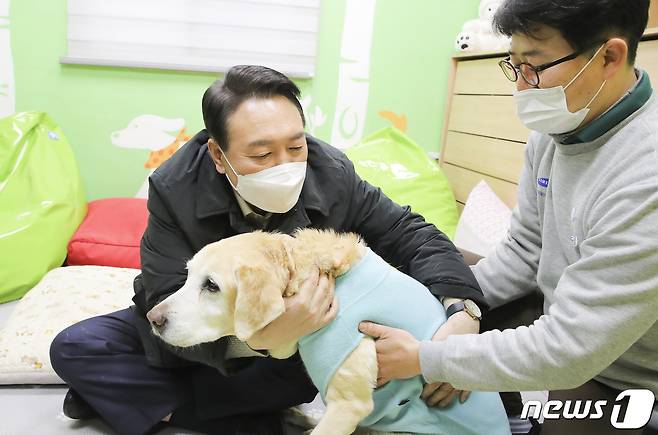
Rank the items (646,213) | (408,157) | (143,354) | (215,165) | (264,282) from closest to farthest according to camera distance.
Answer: (646,213)
(264,282)
(215,165)
(143,354)
(408,157)

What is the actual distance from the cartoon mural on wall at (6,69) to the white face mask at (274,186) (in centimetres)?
221

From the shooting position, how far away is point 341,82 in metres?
3.43

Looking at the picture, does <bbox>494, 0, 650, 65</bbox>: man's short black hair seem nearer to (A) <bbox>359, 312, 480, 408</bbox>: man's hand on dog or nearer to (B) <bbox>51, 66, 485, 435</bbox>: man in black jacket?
(B) <bbox>51, 66, 485, 435</bbox>: man in black jacket

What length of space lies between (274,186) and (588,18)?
2.74 ft

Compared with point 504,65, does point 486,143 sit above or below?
below

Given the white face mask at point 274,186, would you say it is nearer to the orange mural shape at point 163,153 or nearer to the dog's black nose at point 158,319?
the dog's black nose at point 158,319

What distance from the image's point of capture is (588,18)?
3.76ft

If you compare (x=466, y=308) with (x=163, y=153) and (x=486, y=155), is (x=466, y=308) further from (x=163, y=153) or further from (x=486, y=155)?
(x=163, y=153)

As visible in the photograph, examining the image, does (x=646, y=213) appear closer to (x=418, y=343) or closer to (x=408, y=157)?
(x=418, y=343)

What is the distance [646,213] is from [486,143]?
212 cm

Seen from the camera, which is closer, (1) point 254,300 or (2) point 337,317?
(1) point 254,300

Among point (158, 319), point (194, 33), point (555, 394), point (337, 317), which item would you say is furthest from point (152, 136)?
point (555, 394)

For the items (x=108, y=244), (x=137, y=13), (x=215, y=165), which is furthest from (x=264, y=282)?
(x=137, y=13)

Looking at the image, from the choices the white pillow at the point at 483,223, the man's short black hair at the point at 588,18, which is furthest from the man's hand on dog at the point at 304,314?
the white pillow at the point at 483,223
